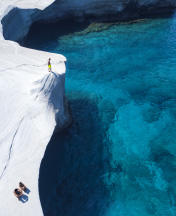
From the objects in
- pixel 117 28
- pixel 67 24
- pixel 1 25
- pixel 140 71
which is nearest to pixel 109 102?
pixel 140 71

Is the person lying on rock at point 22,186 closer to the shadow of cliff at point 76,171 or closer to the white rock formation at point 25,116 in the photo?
the white rock formation at point 25,116

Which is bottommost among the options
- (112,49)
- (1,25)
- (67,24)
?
A: (112,49)

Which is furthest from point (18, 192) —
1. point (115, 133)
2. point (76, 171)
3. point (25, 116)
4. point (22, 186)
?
point (115, 133)

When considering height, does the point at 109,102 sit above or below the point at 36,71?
below

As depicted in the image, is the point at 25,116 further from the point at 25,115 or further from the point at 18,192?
the point at 18,192

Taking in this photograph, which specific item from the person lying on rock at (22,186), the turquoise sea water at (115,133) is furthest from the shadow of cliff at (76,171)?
the person lying on rock at (22,186)

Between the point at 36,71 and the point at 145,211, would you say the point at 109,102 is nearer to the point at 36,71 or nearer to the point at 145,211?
the point at 36,71

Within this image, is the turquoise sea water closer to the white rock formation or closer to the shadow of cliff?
the shadow of cliff
